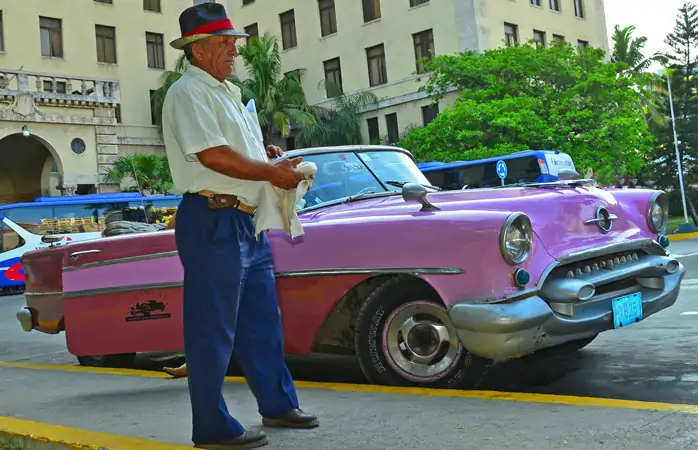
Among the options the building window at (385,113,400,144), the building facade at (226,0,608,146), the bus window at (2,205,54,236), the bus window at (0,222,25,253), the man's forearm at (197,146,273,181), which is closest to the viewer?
the man's forearm at (197,146,273,181)

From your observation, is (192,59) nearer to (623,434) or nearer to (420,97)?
(623,434)

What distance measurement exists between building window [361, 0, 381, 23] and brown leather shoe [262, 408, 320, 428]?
119ft

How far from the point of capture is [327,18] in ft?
134

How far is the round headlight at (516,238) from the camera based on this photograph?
440 centimetres

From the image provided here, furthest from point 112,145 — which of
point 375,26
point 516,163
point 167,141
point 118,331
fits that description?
point 167,141

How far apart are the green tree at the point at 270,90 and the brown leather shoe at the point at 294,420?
107ft

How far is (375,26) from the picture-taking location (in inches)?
1522

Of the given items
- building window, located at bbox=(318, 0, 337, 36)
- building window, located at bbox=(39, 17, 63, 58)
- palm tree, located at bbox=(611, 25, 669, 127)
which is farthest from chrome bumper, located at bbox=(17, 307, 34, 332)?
palm tree, located at bbox=(611, 25, 669, 127)

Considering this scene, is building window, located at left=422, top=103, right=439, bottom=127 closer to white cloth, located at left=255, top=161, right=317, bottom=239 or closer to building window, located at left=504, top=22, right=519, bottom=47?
building window, located at left=504, top=22, right=519, bottom=47

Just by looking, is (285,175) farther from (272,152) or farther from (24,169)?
(24,169)

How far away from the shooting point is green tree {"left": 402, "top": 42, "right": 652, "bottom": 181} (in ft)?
96.1

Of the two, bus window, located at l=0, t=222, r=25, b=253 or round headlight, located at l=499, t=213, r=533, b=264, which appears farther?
bus window, located at l=0, t=222, r=25, b=253

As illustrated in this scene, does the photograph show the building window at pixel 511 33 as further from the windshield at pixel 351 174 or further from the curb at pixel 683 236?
the windshield at pixel 351 174

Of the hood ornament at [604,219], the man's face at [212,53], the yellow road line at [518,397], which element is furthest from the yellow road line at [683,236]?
the man's face at [212,53]
